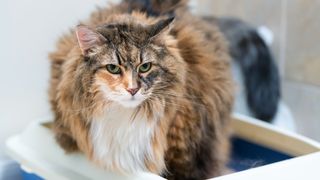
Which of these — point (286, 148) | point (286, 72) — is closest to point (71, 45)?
point (286, 148)

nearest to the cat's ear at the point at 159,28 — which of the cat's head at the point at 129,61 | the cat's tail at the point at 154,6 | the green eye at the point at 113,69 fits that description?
the cat's head at the point at 129,61

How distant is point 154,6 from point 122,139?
433 mm

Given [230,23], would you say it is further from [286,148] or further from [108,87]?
[108,87]

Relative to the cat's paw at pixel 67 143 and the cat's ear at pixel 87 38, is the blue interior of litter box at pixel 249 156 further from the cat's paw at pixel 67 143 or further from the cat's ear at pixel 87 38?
the cat's ear at pixel 87 38

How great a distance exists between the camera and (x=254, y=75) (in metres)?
1.81

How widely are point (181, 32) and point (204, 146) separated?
0.98 ft

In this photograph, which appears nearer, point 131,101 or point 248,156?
point 131,101

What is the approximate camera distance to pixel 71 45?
1.41 m

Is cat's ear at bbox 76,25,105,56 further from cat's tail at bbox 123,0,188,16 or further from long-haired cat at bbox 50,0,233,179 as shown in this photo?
cat's tail at bbox 123,0,188,16

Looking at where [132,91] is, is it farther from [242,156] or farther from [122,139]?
[242,156]

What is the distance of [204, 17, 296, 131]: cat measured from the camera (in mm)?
1799

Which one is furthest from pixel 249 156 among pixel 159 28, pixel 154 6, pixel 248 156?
pixel 159 28

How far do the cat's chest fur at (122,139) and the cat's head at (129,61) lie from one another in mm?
52

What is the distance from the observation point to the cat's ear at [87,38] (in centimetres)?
113
